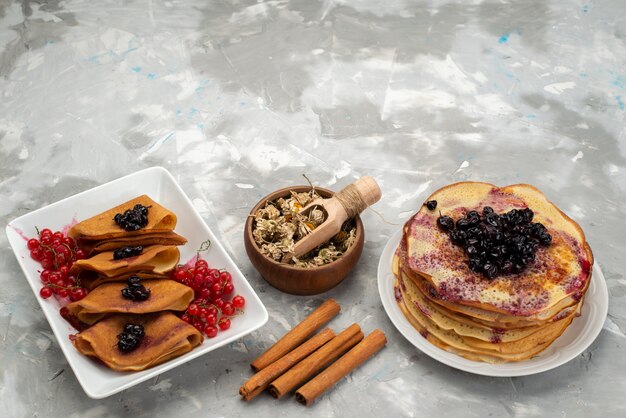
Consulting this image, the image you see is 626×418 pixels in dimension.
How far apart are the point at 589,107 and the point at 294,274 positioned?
1.90m

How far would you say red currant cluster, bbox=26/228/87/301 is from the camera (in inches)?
102

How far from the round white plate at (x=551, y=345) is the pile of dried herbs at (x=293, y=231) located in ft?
0.63

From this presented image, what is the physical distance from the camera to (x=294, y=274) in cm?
270

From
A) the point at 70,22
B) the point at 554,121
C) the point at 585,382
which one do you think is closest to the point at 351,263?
the point at 585,382

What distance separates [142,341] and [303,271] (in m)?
0.61

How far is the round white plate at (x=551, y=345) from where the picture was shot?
2.50 metres

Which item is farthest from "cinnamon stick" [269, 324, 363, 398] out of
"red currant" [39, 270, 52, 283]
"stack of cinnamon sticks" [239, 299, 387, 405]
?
"red currant" [39, 270, 52, 283]

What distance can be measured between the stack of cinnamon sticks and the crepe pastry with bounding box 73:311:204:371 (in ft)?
0.86

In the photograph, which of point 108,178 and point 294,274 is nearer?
point 294,274

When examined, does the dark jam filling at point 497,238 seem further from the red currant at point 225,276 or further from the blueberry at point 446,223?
the red currant at point 225,276

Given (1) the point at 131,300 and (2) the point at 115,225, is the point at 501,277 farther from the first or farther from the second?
(2) the point at 115,225

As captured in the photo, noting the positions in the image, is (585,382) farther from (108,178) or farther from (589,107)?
(108,178)

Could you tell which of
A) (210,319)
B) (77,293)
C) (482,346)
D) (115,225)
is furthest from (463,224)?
(77,293)

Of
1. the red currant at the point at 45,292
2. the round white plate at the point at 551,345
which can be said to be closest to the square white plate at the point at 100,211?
the red currant at the point at 45,292
